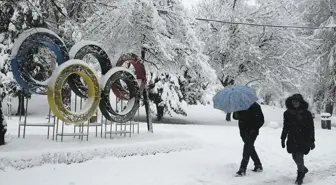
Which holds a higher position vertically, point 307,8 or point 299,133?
point 307,8

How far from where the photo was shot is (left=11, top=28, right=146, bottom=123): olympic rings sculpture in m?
8.95

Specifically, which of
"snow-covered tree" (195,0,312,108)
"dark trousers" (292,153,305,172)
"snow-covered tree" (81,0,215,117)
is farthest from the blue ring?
"snow-covered tree" (195,0,312,108)

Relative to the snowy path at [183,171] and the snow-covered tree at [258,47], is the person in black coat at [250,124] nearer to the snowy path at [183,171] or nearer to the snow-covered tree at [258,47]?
the snowy path at [183,171]

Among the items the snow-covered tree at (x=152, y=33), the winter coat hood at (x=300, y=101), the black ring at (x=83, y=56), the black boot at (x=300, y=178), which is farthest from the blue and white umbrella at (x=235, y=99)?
the black ring at (x=83, y=56)

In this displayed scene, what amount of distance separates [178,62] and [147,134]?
2.79m

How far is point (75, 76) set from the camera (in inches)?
411

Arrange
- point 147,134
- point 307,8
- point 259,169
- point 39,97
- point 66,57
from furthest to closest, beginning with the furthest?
point 39,97 < point 307,8 < point 147,134 < point 66,57 < point 259,169

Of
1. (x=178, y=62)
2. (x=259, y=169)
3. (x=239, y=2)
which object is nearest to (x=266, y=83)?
(x=239, y=2)

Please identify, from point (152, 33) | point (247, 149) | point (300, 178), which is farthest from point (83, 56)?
point (300, 178)

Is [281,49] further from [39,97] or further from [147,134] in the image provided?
[39,97]

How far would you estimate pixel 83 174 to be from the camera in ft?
24.9

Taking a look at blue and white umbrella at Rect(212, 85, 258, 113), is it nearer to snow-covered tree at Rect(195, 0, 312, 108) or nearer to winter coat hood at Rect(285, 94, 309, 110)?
winter coat hood at Rect(285, 94, 309, 110)

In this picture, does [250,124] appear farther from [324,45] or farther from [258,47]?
[324,45]

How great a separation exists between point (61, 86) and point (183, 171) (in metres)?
3.64
